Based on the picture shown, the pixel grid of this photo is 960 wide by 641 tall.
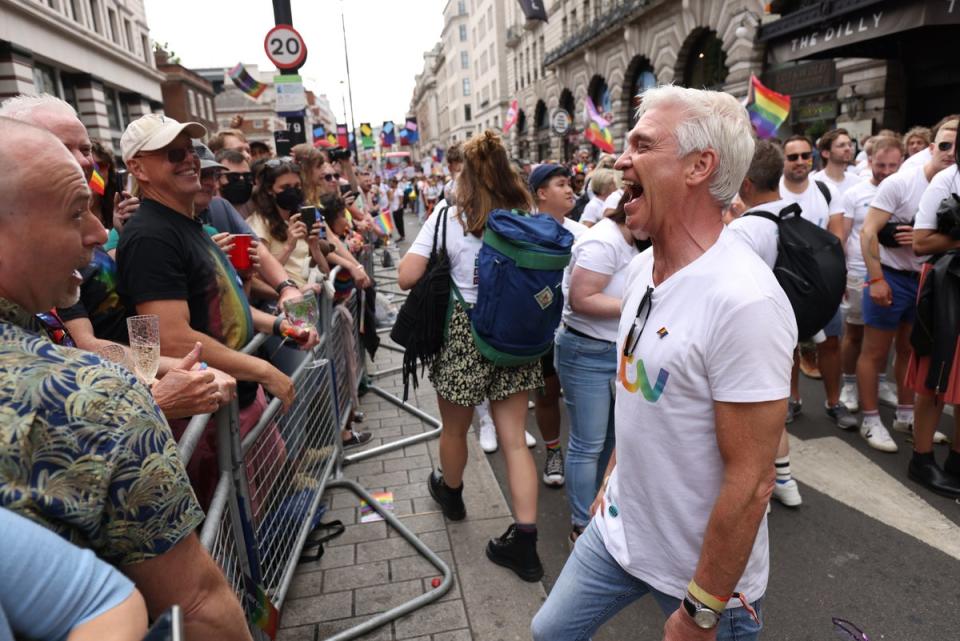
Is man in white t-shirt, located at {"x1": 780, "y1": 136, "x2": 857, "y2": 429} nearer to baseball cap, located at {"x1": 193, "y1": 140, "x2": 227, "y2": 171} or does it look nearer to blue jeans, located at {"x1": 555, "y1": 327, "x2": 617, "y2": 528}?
blue jeans, located at {"x1": 555, "y1": 327, "x2": 617, "y2": 528}

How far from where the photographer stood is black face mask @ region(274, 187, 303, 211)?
4441 millimetres

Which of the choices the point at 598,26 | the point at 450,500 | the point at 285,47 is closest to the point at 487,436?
the point at 450,500

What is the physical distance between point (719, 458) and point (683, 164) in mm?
743

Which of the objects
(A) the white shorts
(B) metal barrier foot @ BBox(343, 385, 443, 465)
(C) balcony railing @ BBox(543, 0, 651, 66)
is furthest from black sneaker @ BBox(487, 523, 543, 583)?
(C) balcony railing @ BBox(543, 0, 651, 66)

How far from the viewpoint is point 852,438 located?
459 centimetres

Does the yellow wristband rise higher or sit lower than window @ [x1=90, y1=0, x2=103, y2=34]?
lower

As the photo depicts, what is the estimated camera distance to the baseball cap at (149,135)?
243 cm

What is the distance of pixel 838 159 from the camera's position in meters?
6.07

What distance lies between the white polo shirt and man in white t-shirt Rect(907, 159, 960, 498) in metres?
2.80

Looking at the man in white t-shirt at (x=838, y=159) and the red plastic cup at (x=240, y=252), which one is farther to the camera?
the man in white t-shirt at (x=838, y=159)

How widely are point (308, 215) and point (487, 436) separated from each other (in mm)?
2132

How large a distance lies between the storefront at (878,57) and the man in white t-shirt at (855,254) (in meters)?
7.54

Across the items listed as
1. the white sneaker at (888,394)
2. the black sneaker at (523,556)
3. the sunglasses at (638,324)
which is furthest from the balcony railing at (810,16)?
the sunglasses at (638,324)

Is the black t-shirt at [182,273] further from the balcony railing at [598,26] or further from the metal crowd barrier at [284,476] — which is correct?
the balcony railing at [598,26]
